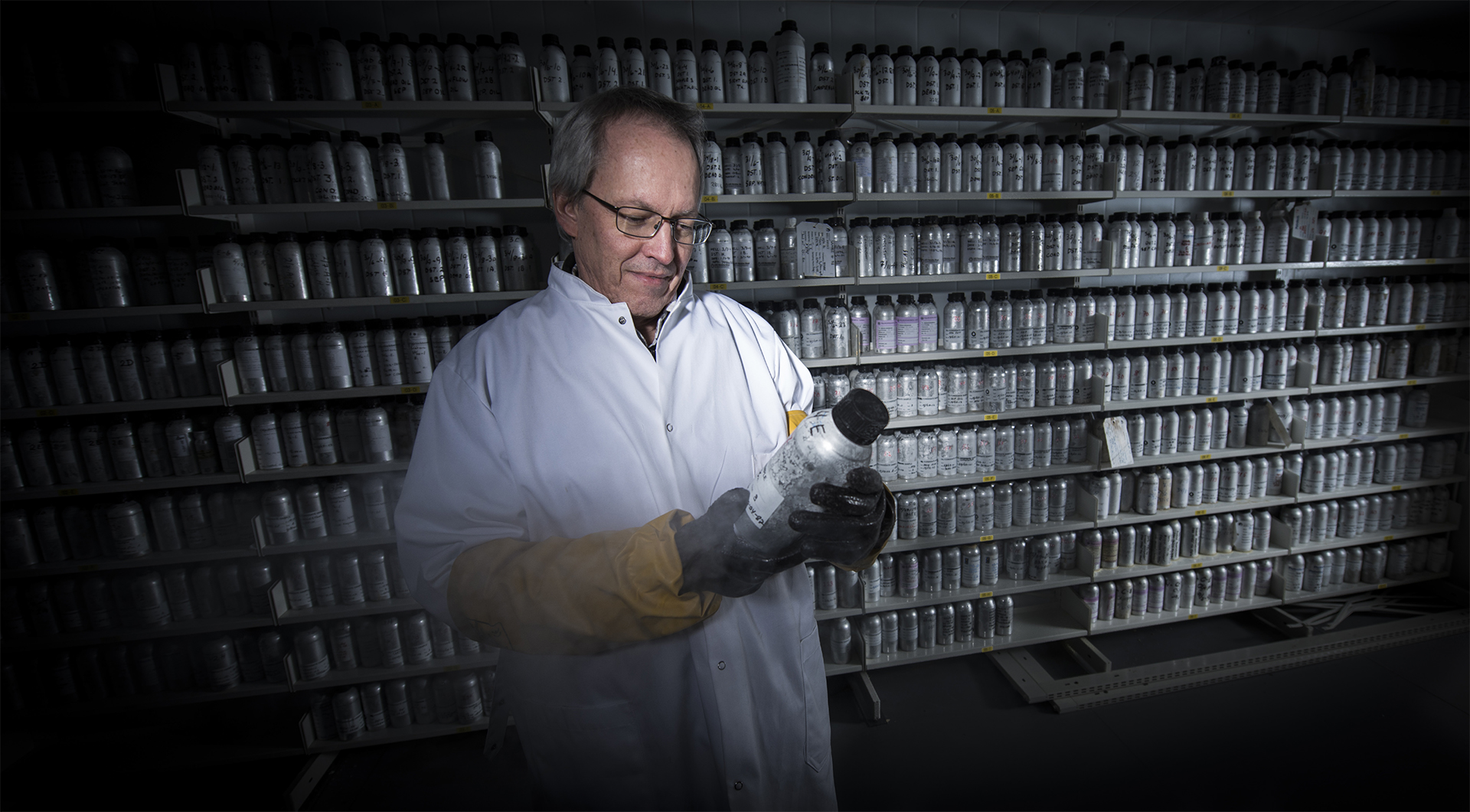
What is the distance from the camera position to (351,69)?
2004 millimetres

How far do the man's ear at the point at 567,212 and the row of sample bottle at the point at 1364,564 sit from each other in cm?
387

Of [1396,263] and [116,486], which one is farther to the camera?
[1396,263]

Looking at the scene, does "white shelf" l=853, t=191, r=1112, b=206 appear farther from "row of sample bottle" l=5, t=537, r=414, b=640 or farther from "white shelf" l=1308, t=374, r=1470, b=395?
"row of sample bottle" l=5, t=537, r=414, b=640

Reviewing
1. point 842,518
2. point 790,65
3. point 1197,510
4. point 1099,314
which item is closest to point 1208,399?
point 1197,510

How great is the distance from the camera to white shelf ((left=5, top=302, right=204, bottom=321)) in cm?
190

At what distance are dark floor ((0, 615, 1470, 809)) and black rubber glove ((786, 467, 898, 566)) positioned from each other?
1.76 meters

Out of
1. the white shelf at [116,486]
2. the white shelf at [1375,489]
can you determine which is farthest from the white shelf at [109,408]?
the white shelf at [1375,489]

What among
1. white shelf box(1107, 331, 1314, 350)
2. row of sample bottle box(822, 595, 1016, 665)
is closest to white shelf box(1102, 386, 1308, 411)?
white shelf box(1107, 331, 1314, 350)

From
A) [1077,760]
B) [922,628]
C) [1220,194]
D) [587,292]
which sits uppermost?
[1220,194]

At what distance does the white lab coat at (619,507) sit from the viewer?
991mm

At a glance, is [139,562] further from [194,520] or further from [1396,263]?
[1396,263]

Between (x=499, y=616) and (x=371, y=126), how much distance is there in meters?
2.27

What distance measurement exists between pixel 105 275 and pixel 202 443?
0.64 meters

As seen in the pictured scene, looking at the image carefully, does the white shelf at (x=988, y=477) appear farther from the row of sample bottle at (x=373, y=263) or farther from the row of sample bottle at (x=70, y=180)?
the row of sample bottle at (x=70, y=180)
